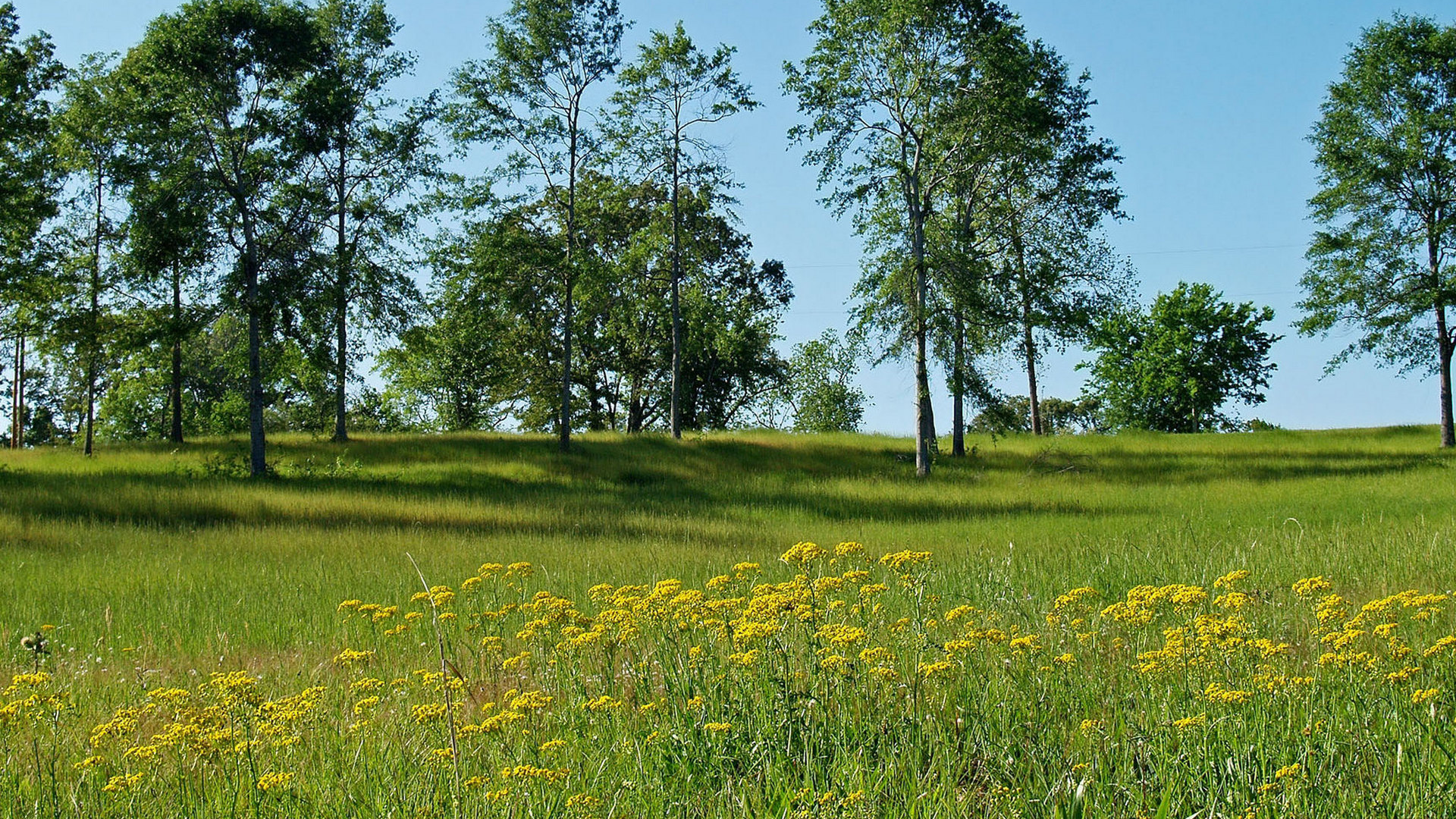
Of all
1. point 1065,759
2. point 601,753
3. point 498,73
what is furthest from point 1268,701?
point 498,73

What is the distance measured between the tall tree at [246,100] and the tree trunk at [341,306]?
4.96 ft

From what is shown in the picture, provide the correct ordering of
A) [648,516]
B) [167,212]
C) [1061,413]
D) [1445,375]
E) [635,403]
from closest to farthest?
[648,516] → [167,212] → [1445,375] → [635,403] → [1061,413]

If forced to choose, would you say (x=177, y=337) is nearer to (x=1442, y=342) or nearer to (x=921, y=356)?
(x=921, y=356)

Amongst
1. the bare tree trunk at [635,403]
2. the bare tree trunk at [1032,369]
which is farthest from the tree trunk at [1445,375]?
the bare tree trunk at [635,403]

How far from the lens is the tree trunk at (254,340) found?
76.7 feet

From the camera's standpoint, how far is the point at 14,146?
25875 mm

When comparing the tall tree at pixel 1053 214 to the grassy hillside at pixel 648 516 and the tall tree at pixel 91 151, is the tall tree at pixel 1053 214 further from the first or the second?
the tall tree at pixel 91 151

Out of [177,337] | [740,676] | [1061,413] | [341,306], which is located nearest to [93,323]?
[177,337]

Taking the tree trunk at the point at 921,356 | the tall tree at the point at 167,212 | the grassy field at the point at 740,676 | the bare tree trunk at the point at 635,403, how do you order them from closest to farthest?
the grassy field at the point at 740,676, the tall tree at the point at 167,212, the tree trunk at the point at 921,356, the bare tree trunk at the point at 635,403

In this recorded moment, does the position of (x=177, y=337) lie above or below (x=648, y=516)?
above

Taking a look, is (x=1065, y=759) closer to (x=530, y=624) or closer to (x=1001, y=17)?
(x=530, y=624)

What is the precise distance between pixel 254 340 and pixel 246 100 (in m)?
6.04

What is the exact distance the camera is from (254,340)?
2377 cm

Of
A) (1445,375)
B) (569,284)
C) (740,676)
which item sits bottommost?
(740,676)
